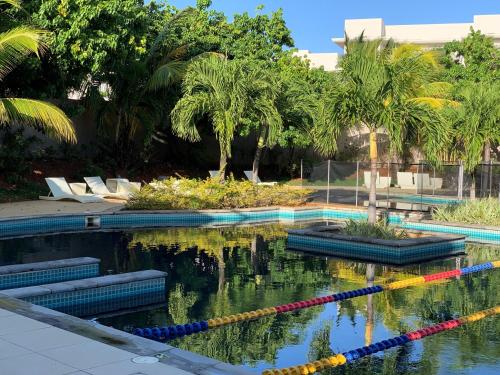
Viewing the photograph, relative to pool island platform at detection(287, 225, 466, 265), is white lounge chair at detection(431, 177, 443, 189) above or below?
above

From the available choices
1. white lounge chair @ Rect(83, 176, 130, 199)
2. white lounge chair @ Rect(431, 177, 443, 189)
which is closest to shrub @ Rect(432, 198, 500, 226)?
white lounge chair @ Rect(431, 177, 443, 189)

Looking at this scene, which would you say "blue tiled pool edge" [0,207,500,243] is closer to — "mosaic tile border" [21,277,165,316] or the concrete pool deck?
"mosaic tile border" [21,277,165,316]

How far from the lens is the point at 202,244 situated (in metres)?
13.6

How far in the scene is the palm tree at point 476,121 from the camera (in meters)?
17.9

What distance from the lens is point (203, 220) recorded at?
1769cm

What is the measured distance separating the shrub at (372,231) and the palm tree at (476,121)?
19.2 feet

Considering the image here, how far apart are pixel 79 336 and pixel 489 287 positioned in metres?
6.73

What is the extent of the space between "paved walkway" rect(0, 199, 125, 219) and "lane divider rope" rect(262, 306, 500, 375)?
1079cm

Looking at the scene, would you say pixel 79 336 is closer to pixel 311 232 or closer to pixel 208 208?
pixel 311 232

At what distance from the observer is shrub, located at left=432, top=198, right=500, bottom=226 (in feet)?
52.9

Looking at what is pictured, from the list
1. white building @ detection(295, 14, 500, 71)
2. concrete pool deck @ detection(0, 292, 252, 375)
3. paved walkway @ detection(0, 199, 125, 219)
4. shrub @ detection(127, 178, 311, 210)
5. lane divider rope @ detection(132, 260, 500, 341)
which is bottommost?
lane divider rope @ detection(132, 260, 500, 341)

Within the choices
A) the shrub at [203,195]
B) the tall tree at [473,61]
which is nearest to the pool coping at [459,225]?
the shrub at [203,195]

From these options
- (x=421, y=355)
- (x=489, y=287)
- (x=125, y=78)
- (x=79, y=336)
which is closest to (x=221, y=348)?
(x=79, y=336)

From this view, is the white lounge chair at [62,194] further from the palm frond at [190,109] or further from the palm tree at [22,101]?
the palm frond at [190,109]
